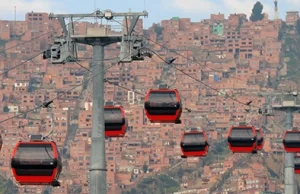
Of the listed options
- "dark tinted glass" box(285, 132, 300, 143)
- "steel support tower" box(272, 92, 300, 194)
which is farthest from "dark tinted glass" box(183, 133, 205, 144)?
"steel support tower" box(272, 92, 300, 194)

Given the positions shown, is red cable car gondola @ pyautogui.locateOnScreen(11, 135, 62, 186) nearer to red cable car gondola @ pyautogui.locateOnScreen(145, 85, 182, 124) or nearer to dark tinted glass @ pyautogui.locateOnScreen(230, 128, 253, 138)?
red cable car gondola @ pyautogui.locateOnScreen(145, 85, 182, 124)

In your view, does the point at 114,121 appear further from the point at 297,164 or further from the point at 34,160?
the point at 297,164

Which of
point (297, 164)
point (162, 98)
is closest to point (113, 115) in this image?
point (162, 98)

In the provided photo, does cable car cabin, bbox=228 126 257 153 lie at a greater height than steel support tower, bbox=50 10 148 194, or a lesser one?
lesser

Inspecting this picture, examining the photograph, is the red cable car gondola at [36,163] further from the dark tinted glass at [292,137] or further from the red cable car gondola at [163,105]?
the dark tinted glass at [292,137]

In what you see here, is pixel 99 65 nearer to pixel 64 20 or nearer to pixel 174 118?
pixel 64 20

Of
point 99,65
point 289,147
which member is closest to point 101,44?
point 99,65

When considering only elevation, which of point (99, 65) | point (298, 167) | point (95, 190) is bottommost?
point (298, 167)
